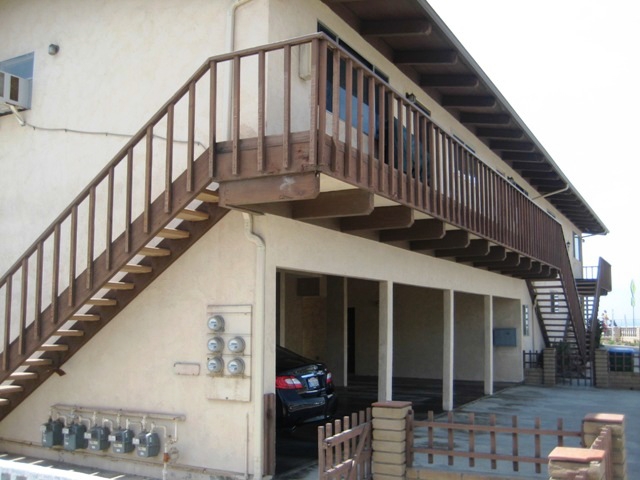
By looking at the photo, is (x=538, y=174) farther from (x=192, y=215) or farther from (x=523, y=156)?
(x=192, y=215)

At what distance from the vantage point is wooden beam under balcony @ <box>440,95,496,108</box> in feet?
44.2

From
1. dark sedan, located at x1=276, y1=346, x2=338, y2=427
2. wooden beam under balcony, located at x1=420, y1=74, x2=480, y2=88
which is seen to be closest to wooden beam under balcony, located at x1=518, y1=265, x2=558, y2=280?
wooden beam under balcony, located at x1=420, y1=74, x2=480, y2=88

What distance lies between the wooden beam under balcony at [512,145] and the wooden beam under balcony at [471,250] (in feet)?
17.6

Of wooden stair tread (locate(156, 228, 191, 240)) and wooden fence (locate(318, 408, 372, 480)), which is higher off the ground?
→ wooden stair tread (locate(156, 228, 191, 240))

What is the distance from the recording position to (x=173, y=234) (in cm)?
768

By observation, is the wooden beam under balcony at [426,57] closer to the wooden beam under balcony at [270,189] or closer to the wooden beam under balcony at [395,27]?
the wooden beam under balcony at [395,27]

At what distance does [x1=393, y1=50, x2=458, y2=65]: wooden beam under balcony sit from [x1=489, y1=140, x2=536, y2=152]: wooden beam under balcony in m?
6.22

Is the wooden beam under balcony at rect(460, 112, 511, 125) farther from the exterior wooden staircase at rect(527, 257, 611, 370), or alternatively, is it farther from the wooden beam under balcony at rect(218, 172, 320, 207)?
the wooden beam under balcony at rect(218, 172, 320, 207)

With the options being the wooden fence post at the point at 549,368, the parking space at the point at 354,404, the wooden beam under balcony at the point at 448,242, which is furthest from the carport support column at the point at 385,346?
the wooden fence post at the point at 549,368

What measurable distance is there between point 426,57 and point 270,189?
5.83 metres

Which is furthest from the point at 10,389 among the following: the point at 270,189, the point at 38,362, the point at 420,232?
the point at 420,232

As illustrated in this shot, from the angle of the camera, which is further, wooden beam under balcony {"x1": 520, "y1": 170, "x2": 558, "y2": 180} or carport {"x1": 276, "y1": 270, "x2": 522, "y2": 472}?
wooden beam under balcony {"x1": 520, "y1": 170, "x2": 558, "y2": 180}

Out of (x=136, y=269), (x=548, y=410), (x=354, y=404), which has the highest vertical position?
(x=136, y=269)

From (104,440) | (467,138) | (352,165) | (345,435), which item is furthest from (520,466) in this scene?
(467,138)
